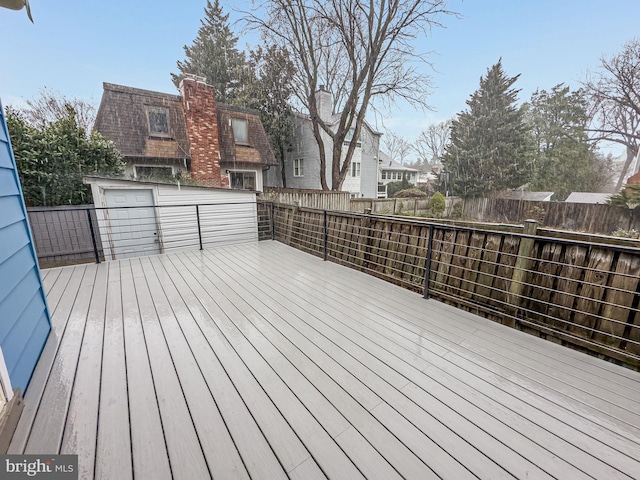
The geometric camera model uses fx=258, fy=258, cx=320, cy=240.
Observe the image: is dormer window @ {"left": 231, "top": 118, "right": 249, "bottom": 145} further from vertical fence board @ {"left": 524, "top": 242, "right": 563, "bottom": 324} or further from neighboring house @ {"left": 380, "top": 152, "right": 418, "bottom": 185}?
neighboring house @ {"left": 380, "top": 152, "right": 418, "bottom": 185}

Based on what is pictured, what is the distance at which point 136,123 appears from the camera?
8.56m

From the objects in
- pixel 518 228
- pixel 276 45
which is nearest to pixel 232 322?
pixel 518 228

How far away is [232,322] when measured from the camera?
235 centimetres

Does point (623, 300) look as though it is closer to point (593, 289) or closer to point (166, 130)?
point (593, 289)

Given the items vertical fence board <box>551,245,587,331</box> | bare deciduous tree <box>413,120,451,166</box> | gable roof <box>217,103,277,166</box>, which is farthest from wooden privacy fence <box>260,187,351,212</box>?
bare deciduous tree <box>413,120,451,166</box>

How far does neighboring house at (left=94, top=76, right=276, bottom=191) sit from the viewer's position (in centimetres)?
822

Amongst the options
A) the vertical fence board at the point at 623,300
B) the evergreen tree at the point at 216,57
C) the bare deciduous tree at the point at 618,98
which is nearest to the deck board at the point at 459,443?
the vertical fence board at the point at 623,300

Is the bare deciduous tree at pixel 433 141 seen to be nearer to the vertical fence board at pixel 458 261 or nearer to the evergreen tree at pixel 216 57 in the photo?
the evergreen tree at pixel 216 57

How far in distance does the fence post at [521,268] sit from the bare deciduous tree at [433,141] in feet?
87.2

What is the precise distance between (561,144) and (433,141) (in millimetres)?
10469

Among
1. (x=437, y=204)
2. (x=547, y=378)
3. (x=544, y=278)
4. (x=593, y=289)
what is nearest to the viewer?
(x=547, y=378)

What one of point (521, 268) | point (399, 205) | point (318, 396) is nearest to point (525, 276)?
point (521, 268)

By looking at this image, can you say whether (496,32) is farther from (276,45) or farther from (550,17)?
(276,45)

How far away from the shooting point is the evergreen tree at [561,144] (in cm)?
1827
